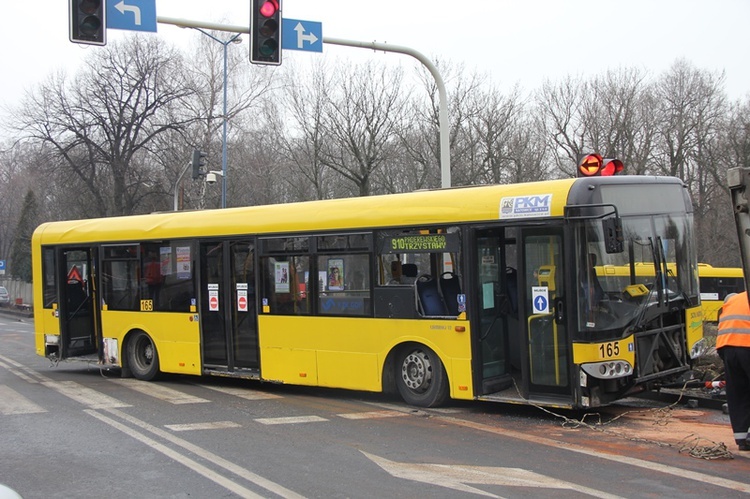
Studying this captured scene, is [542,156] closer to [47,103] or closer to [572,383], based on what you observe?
[47,103]

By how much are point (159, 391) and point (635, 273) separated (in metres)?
7.45

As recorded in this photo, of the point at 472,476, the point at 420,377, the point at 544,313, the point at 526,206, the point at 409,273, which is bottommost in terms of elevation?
the point at 472,476

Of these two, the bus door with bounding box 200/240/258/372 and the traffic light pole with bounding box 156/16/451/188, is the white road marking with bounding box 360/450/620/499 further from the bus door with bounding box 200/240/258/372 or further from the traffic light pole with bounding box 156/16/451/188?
the traffic light pole with bounding box 156/16/451/188

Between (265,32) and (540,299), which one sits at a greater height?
(265,32)

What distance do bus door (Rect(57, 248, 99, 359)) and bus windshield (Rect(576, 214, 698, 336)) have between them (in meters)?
9.85

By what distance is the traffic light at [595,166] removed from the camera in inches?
368

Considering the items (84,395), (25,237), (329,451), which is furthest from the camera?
(25,237)

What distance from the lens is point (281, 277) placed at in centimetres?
1173

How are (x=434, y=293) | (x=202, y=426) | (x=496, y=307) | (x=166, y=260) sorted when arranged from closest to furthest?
1. (x=202, y=426)
2. (x=496, y=307)
3. (x=434, y=293)
4. (x=166, y=260)

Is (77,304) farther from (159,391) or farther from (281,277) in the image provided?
(281,277)

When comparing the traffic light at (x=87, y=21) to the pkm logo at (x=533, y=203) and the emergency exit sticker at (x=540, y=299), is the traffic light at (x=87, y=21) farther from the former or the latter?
the emergency exit sticker at (x=540, y=299)

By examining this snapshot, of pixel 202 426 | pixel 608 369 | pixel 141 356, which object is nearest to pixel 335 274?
pixel 202 426

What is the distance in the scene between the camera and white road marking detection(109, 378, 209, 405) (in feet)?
37.6

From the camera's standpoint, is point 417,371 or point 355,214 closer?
point 417,371
